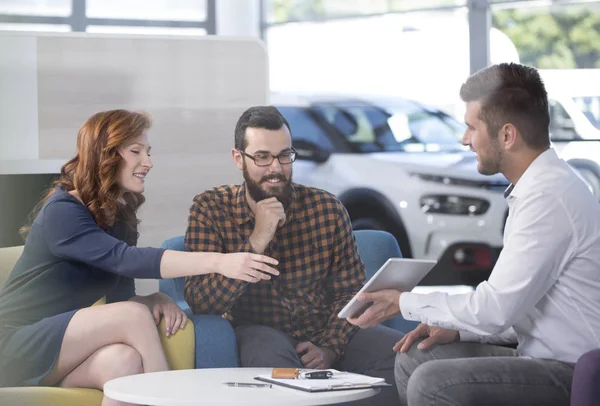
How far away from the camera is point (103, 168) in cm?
292

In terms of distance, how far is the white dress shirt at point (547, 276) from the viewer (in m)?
2.34

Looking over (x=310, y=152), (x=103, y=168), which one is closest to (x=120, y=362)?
(x=103, y=168)

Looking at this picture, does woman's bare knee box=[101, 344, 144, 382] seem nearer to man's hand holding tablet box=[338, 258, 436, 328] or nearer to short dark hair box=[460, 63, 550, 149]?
man's hand holding tablet box=[338, 258, 436, 328]

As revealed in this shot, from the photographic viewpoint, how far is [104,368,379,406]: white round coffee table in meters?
2.14

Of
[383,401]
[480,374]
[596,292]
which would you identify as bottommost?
[383,401]

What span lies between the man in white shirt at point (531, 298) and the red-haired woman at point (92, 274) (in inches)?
22.5

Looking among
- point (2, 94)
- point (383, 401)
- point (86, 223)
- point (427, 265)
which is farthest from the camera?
point (2, 94)

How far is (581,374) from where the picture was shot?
2.12 m

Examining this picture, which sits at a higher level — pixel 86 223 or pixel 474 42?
pixel 474 42

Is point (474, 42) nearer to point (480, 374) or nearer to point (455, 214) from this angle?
point (455, 214)

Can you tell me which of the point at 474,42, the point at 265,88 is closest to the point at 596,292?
the point at 265,88

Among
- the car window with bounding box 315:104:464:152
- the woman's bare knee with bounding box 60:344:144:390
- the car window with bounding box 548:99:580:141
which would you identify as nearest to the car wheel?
the car window with bounding box 548:99:580:141

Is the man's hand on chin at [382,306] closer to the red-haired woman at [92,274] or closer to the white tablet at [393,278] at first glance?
the white tablet at [393,278]

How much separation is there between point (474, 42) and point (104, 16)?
1677 mm
